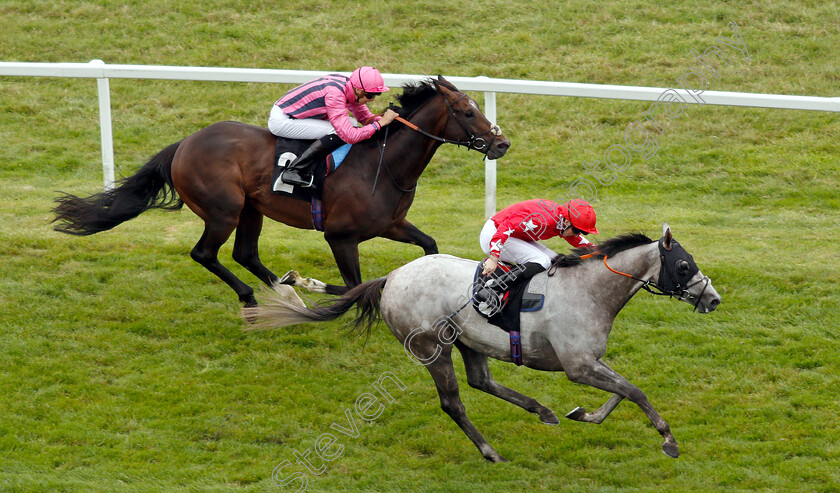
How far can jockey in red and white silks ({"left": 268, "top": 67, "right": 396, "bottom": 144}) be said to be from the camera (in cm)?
650

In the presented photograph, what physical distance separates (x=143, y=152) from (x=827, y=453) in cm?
847

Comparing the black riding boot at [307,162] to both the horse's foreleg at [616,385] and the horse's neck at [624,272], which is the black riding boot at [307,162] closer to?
the horse's neck at [624,272]

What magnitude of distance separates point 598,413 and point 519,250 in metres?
1.06

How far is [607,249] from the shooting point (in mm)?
5203

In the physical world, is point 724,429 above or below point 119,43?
below

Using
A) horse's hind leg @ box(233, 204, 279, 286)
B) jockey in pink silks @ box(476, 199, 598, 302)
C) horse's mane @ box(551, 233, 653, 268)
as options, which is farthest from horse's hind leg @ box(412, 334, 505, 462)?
A: horse's hind leg @ box(233, 204, 279, 286)

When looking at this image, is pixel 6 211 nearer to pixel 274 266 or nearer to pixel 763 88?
pixel 274 266

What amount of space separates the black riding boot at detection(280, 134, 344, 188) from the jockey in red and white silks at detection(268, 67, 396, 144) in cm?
8

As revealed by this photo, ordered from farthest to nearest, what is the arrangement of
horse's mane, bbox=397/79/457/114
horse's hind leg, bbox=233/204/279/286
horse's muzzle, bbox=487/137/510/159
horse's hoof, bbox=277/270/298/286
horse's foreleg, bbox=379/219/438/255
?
horse's hind leg, bbox=233/204/279/286, horse's hoof, bbox=277/270/298/286, horse's foreleg, bbox=379/219/438/255, horse's mane, bbox=397/79/457/114, horse's muzzle, bbox=487/137/510/159

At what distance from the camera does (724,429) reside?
562cm

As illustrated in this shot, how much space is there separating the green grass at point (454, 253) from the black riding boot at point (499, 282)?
1053 millimetres

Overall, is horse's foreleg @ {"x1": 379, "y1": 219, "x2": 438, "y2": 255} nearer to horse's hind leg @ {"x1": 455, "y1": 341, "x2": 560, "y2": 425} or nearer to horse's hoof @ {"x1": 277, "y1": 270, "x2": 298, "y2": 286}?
horse's hoof @ {"x1": 277, "y1": 270, "x2": 298, "y2": 286}

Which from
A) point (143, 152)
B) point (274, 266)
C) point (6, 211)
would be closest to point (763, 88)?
point (274, 266)

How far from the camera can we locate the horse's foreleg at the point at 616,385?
192 inches
